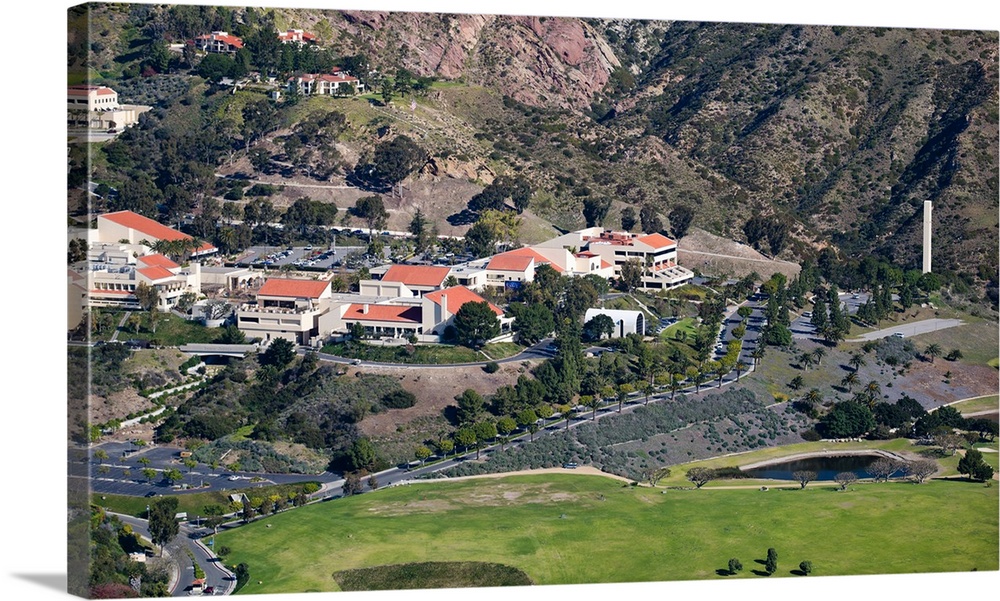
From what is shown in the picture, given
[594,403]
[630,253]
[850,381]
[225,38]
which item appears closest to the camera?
[594,403]

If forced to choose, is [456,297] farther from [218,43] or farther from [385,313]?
[218,43]

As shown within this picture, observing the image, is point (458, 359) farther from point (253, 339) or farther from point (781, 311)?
point (781, 311)

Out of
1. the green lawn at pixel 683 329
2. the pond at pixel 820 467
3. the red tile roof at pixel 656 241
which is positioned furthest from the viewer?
the red tile roof at pixel 656 241

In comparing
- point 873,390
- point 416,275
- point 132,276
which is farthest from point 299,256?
point 873,390

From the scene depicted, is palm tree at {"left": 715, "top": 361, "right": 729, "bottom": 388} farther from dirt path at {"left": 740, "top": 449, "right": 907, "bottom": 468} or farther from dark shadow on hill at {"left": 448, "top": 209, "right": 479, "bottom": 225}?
dark shadow on hill at {"left": 448, "top": 209, "right": 479, "bottom": 225}

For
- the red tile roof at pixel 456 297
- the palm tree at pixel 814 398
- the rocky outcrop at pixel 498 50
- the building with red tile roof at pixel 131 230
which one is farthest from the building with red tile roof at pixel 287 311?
the rocky outcrop at pixel 498 50

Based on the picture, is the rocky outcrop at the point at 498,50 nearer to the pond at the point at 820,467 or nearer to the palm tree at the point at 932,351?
the palm tree at the point at 932,351
